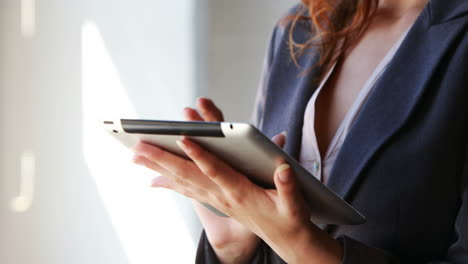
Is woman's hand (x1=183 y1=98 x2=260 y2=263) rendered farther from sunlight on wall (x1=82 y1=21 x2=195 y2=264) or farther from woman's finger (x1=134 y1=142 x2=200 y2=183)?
sunlight on wall (x1=82 y1=21 x2=195 y2=264)

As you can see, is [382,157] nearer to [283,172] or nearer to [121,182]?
[283,172]

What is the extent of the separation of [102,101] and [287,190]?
1234 mm

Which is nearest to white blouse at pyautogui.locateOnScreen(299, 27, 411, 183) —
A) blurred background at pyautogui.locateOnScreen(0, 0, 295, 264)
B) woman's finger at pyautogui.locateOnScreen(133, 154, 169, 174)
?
woman's finger at pyautogui.locateOnScreen(133, 154, 169, 174)

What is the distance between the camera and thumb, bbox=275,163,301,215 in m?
0.57

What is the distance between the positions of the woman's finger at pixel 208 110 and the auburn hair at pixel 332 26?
27 cm

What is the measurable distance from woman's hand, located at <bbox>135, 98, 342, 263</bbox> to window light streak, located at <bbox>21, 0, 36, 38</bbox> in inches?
42.9

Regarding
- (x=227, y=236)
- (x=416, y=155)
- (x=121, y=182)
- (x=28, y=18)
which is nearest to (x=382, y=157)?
(x=416, y=155)

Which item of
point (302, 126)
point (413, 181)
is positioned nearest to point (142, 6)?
point (302, 126)

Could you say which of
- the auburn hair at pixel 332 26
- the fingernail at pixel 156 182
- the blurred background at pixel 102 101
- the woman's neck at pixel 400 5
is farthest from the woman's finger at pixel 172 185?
the blurred background at pixel 102 101

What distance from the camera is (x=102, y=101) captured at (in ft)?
5.63

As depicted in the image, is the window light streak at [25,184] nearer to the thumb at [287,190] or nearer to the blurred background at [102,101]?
the blurred background at [102,101]

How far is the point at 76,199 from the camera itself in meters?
1.71

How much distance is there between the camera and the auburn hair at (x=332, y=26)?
1070 millimetres

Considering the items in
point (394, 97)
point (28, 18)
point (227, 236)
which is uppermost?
point (28, 18)
